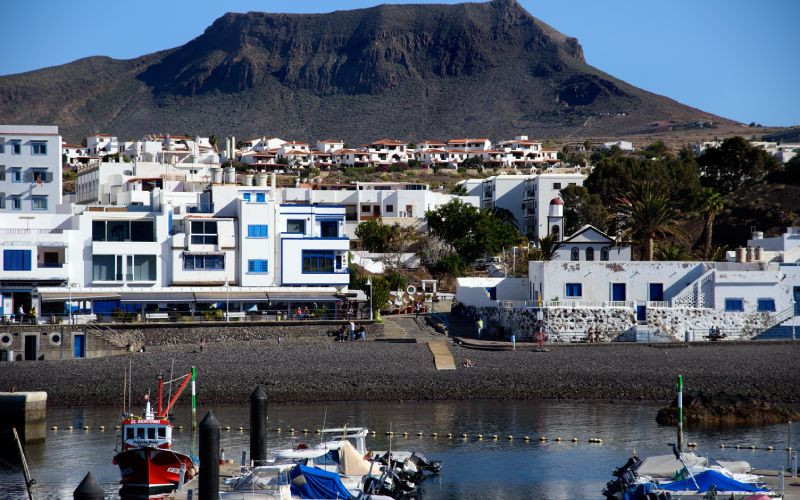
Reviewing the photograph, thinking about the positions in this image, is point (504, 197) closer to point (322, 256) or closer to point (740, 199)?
point (740, 199)

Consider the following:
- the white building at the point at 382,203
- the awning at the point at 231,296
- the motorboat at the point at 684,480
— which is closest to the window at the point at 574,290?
the awning at the point at 231,296

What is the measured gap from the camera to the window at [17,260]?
212ft

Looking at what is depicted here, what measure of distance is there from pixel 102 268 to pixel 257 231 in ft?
27.8

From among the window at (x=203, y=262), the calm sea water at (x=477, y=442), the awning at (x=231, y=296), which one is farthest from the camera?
the window at (x=203, y=262)

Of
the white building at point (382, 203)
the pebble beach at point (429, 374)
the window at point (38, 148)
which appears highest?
the window at point (38, 148)

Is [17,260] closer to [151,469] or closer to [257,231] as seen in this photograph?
[257,231]

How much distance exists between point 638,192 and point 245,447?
34381 millimetres

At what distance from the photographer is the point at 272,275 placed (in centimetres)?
6781

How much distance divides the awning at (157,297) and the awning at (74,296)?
0.69 metres

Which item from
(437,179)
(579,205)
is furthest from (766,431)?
(437,179)

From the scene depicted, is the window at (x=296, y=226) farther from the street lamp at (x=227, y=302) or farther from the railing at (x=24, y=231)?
the railing at (x=24, y=231)

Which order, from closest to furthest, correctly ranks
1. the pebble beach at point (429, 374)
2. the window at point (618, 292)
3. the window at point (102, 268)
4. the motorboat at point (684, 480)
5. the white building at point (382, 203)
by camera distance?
the motorboat at point (684, 480) < the pebble beach at point (429, 374) < the window at point (618, 292) < the window at point (102, 268) < the white building at point (382, 203)

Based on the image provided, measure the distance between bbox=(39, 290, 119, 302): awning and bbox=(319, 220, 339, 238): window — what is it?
39.9 ft

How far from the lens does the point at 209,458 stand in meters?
31.3
